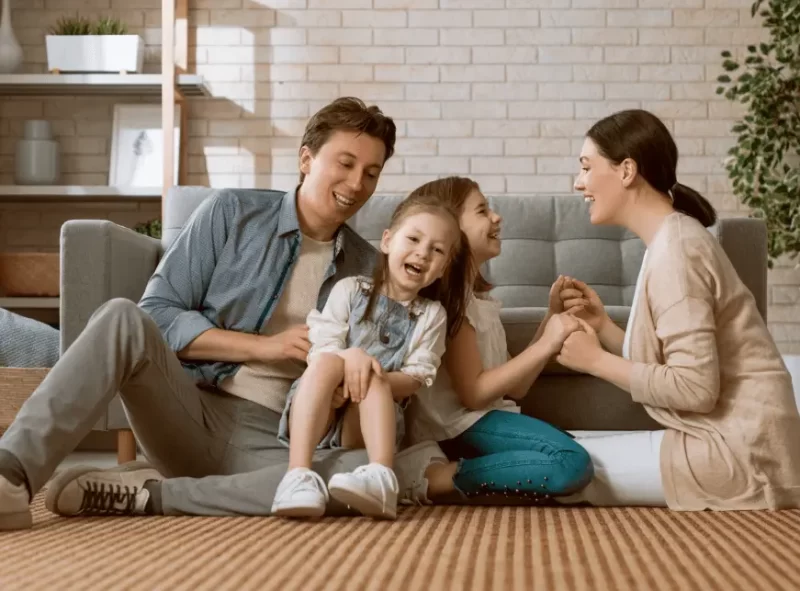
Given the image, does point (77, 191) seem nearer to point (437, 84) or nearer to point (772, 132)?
point (437, 84)

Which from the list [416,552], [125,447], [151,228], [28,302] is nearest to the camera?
[416,552]

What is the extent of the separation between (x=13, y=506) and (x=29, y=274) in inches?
103

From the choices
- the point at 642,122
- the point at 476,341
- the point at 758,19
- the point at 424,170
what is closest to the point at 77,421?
the point at 476,341

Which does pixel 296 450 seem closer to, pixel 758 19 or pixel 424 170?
pixel 424 170

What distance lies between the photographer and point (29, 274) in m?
4.01

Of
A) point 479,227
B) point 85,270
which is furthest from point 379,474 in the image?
point 85,270

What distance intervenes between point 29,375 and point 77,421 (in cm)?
118

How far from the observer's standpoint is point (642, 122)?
2.03 metres

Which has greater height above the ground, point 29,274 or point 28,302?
point 29,274

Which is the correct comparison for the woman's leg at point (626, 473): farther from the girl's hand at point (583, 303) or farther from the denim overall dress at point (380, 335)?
the denim overall dress at point (380, 335)

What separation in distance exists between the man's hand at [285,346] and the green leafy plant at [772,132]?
2.56 metres

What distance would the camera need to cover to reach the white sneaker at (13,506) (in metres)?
1.52

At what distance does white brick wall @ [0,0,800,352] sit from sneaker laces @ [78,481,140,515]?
8.93 ft


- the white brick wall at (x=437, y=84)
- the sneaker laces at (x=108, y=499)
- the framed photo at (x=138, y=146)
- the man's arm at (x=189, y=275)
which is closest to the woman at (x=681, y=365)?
the man's arm at (x=189, y=275)
